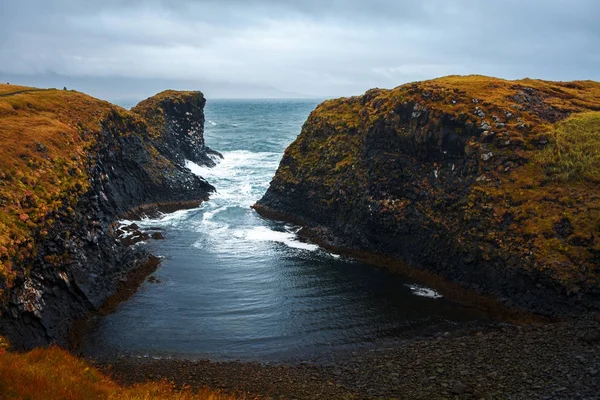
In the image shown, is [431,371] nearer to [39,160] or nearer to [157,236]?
[157,236]

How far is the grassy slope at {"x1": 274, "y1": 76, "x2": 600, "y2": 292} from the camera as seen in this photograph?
125ft

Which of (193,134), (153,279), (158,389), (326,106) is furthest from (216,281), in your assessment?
(193,134)

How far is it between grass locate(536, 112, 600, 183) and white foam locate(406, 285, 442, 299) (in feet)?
Result: 54.5

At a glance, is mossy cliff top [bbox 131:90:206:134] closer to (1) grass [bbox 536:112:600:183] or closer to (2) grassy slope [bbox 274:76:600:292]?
(2) grassy slope [bbox 274:76:600:292]

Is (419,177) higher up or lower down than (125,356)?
higher up

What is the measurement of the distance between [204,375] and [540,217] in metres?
31.8

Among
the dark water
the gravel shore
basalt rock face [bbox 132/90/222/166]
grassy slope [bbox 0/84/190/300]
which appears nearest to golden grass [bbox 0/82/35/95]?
grassy slope [bbox 0/84/190/300]

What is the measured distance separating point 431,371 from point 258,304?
1571cm

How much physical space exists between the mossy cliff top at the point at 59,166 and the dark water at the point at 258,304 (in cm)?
760

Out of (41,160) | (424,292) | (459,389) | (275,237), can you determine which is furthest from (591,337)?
(41,160)

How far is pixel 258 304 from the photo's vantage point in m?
38.2

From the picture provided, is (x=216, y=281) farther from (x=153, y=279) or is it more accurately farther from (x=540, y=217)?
(x=540, y=217)

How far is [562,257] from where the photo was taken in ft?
121

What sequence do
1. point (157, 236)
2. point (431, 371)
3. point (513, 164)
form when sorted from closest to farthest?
1. point (431, 371)
2. point (513, 164)
3. point (157, 236)
